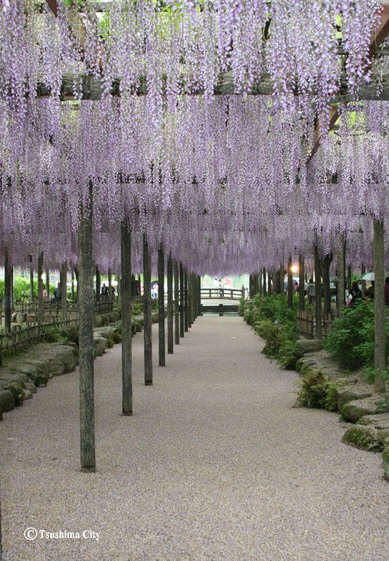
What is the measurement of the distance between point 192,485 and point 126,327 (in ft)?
9.10

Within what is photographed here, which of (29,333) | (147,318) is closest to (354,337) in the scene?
(147,318)

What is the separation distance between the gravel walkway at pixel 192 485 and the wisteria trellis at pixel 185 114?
6.98ft

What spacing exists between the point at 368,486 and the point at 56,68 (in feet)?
11.0

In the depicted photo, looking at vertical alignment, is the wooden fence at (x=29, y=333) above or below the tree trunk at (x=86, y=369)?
below

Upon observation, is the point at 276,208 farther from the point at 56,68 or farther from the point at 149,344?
the point at 56,68

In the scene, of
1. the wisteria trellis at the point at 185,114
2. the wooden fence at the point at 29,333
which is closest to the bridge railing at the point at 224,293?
the wooden fence at the point at 29,333

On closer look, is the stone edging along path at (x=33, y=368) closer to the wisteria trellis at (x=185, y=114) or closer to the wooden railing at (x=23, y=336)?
the wooden railing at (x=23, y=336)

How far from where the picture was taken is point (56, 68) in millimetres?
Answer: 3887

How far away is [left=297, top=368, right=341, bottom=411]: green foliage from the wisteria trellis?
2.05 metres

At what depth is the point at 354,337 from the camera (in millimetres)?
8914

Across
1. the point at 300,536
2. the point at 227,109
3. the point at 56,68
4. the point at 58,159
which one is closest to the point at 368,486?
the point at 300,536

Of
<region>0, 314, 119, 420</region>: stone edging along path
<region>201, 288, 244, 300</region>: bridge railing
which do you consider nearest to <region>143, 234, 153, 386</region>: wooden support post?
<region>0, 314, 119, 420</region>: stone edging along path

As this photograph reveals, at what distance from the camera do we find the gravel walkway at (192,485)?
3420 mm

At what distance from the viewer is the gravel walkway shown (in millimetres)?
3420
